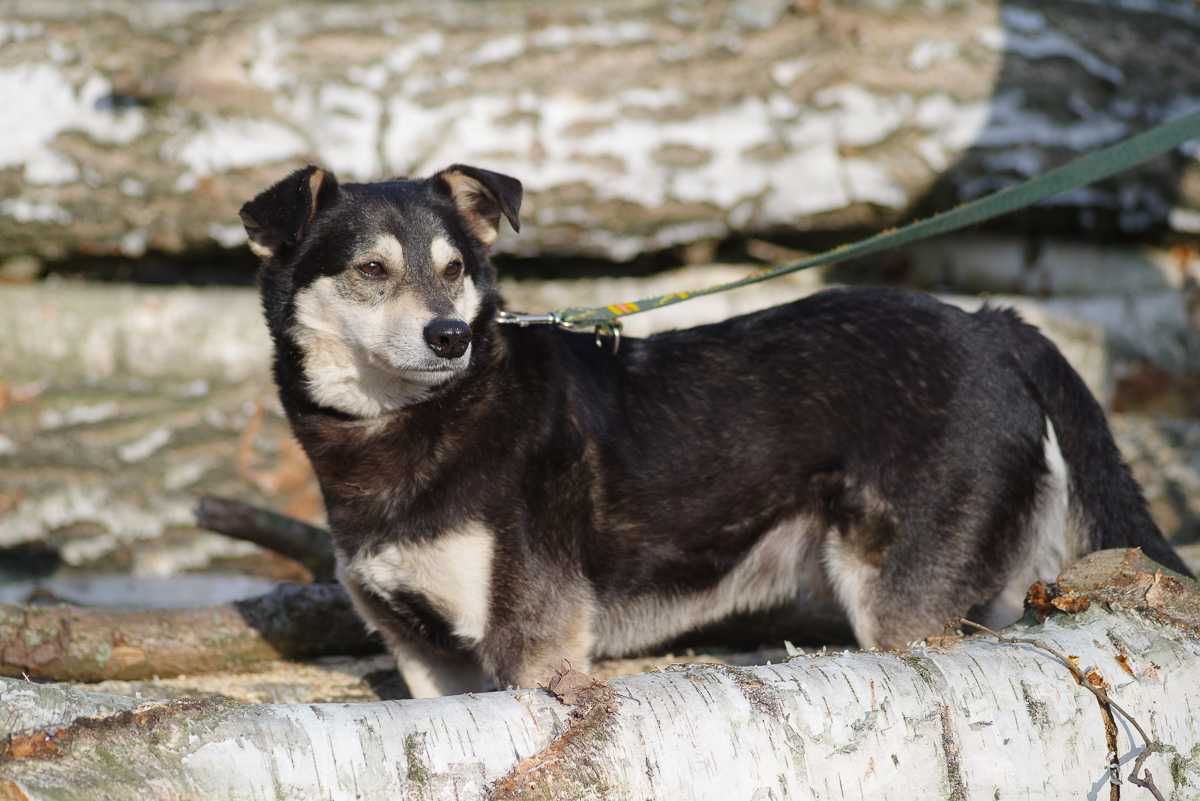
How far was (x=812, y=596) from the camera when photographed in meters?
4.18

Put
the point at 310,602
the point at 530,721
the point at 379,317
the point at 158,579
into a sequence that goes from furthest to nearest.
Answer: the point at 158,579 → the point at 310,602 → the point at 379,317 → the point at 530,721

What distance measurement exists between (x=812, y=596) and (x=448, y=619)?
125cm

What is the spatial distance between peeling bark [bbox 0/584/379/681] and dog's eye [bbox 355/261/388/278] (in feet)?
4.34

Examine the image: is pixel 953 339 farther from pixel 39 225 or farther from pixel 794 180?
pixel 39 225

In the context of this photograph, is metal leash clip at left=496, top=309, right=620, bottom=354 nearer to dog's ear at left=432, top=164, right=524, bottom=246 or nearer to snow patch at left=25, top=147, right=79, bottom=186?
dog's ear at left=432, top=164, right=524, bottom=246

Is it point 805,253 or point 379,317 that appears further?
point 805,253

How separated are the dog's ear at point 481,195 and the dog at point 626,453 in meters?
0.01

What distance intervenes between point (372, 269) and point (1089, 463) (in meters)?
2.26

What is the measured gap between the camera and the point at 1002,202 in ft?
12.7

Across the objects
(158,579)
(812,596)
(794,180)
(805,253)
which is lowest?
(158,579)

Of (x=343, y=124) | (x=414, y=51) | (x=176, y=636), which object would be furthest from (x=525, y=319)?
(x=414, y=51)

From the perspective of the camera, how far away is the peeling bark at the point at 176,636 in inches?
158

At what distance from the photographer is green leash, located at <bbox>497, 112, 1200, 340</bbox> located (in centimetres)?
368

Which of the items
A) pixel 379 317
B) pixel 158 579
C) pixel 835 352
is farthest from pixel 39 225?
pixel 835 352
